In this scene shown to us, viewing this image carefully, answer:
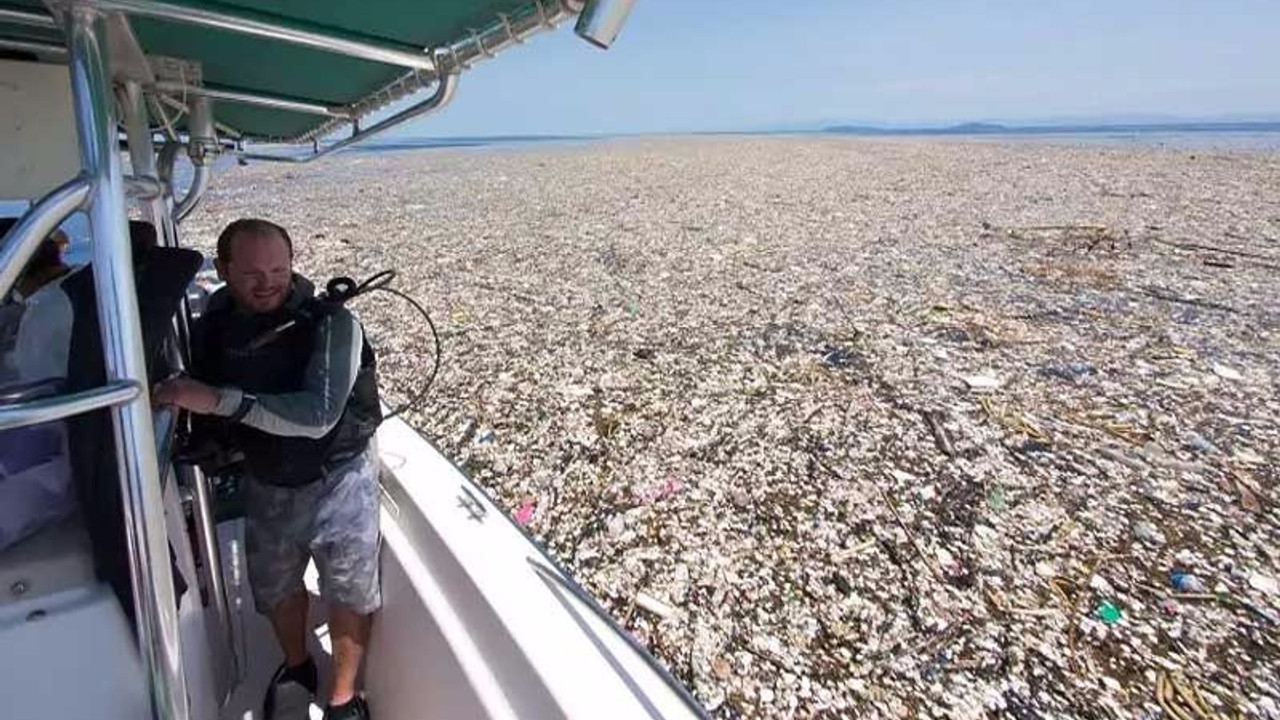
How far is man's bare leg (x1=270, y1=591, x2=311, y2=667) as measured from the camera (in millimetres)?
1970

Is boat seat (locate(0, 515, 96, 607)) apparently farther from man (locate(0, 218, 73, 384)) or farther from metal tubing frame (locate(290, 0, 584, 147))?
metal tubing frame (locate(290, 0, 584, 147))

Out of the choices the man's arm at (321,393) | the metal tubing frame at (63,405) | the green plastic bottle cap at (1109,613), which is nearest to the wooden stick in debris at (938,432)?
the green plastic bottle cap at (1109,613)

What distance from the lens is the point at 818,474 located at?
3611mm

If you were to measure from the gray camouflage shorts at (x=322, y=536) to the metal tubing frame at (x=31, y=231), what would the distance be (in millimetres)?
1177

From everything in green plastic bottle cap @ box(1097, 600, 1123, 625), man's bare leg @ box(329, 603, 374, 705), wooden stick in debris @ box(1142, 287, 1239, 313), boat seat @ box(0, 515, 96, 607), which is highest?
boat seat @ box(0, 515, 96, 607)

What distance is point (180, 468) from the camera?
175cm

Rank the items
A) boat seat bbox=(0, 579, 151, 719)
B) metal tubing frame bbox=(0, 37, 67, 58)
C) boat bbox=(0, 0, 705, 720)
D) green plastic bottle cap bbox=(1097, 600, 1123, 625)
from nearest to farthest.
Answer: boat bbox=(0, 0, 705, 720) < boat seat bbox=(0, 579, 151, 719) < metal tubing frame bbox=(0, 37, 67, 58) < green plastic bottle cap bbox=(1097, 600, 1123, 625)

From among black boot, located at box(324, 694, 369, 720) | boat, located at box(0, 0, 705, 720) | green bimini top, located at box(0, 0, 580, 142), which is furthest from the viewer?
black boot, located at box(324, 694, 369, 720)

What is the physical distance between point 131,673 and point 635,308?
5728mm

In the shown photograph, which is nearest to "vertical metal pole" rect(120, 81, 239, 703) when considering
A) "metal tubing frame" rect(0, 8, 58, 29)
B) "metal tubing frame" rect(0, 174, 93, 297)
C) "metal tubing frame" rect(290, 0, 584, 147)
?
"metal tubing frame" rect(0, 8, 58, 29)

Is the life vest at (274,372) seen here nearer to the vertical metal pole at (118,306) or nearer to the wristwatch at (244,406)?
the wristwatch at (244,406)

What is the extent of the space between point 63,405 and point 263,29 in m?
0.57

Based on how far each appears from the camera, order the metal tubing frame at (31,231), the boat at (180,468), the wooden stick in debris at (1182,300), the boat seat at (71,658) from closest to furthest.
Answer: the metal tubing frame at (31,231) → the boat at (180,468) → the boat seat at (71,658) → the wooden stick in debris at (1182,300)

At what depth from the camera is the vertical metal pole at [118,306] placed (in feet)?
2.72
